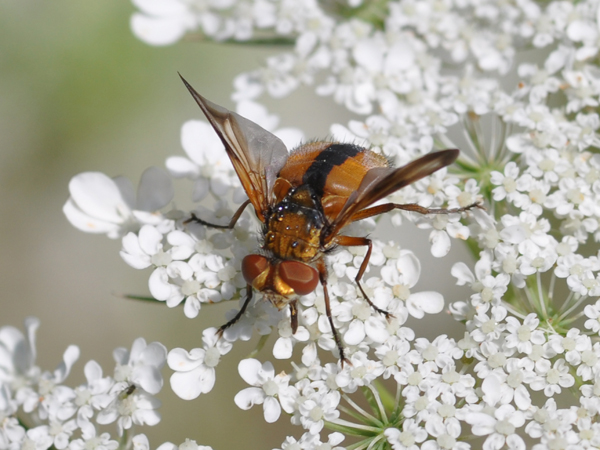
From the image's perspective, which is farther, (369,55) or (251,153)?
(369,55)

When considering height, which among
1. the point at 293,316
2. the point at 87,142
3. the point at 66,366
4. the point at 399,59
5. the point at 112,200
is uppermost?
the point at 399,59

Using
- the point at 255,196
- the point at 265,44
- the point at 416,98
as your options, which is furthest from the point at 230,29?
the point at 255,196

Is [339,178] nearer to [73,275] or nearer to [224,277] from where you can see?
[224,277]

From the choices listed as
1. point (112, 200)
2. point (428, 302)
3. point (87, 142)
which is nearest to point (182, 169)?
point (112, 200)

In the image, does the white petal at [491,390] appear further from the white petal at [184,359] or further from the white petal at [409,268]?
the white petal at [184,359]

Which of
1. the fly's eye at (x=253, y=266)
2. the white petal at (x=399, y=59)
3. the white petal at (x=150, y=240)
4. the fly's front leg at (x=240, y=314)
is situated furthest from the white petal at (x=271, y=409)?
the white petal at (x=399, y=59)

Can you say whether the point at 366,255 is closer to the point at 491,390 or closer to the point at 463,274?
the point at 463,274
